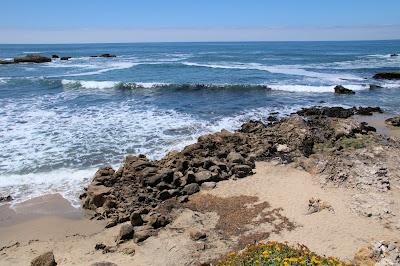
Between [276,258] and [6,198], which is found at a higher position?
[276,258]

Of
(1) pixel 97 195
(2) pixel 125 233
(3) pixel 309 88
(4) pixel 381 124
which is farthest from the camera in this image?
(3) pixel 309 88

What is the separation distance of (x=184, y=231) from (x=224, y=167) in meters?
4.16

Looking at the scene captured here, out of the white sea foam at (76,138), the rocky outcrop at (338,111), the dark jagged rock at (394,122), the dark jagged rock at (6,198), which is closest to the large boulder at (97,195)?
the white sea foam at (76,138)

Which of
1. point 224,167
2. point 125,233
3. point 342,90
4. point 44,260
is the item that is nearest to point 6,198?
point 44,260

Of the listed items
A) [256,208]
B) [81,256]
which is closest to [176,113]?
[256,208]

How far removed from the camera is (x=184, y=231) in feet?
34.6

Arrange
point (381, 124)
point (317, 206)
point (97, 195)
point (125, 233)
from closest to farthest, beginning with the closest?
point (125, 233), point (317, 206), point (97, 195), point (381, 124)

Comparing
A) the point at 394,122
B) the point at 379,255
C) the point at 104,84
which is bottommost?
the point at 379,255

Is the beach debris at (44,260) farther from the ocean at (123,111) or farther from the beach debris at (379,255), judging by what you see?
the beach debris at (379,255)

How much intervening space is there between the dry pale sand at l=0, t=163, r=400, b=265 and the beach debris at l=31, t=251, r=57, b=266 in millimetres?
345

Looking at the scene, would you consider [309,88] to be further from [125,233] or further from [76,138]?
[125,233]

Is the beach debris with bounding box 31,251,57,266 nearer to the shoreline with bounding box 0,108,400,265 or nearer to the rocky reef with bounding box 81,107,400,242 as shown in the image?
the shoreline with bounding box 0,108,400,265

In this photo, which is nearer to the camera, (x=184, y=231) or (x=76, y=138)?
(x=184, y=231)

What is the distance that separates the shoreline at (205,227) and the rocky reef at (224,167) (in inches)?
14.1
